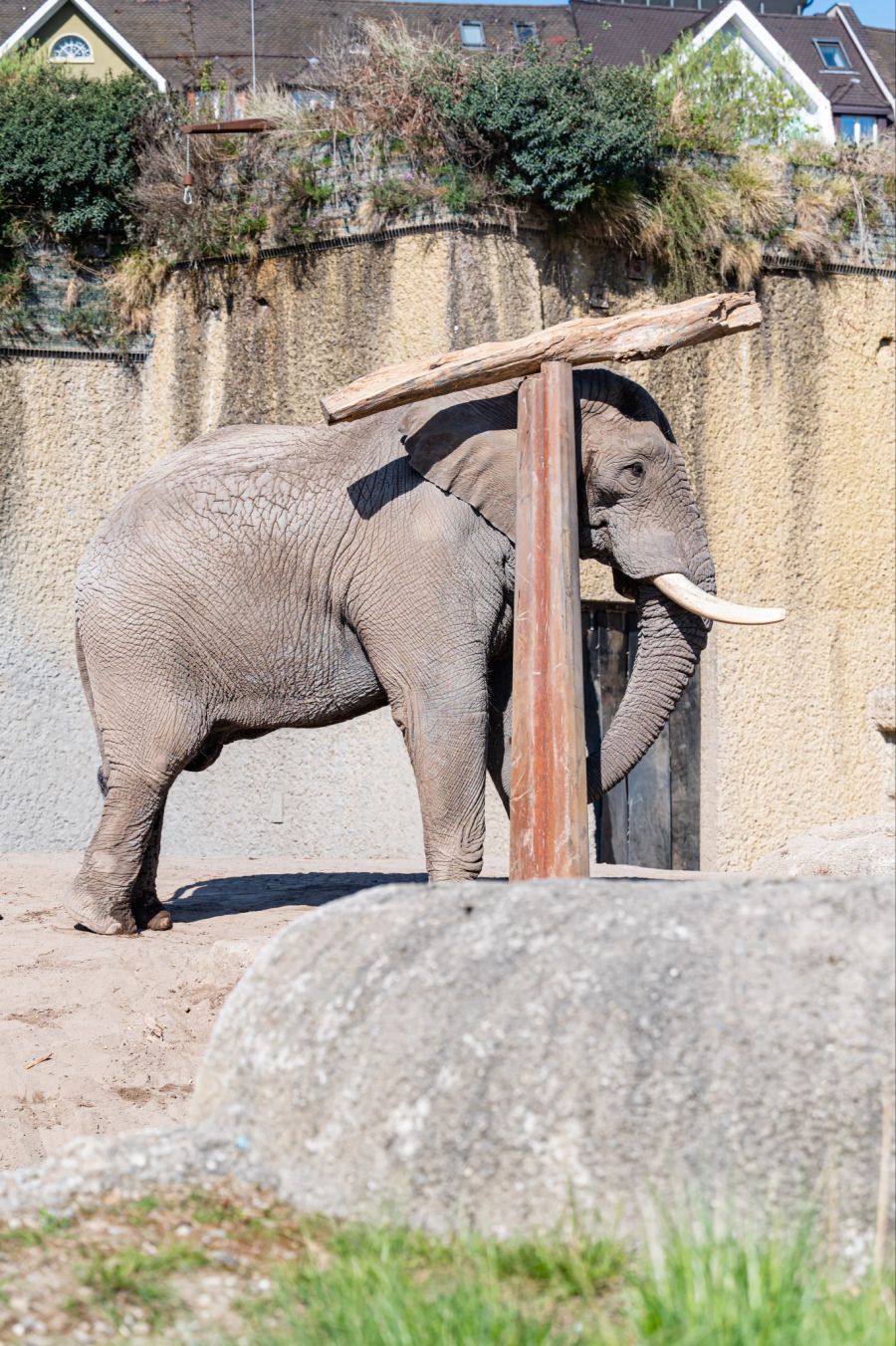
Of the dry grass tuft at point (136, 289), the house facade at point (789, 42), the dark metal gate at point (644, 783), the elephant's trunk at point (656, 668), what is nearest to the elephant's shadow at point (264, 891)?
the elephant's trunk at point (656, 668)

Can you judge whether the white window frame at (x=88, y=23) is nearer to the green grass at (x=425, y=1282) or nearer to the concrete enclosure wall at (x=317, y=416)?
the concrete enclosure wall at (x=317, y=416)

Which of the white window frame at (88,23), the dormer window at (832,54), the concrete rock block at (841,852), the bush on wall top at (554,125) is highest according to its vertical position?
the dormer window at (832,54)

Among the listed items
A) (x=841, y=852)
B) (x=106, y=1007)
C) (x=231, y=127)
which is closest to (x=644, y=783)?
(x=841, y=852)

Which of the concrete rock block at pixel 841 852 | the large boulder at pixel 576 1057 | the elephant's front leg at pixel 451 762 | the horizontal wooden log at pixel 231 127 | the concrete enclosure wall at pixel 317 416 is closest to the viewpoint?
the large boulder at pixel 576 1057

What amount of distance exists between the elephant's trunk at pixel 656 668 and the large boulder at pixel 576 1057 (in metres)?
3.27

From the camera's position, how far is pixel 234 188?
10547 mm

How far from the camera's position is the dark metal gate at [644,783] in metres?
10.7

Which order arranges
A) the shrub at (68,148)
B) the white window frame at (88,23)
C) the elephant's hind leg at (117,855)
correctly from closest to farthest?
the elephant's hind leg at (117,855) < the shrub at (68,148) < the white window frame at (88,23)

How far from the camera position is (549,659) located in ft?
18.4

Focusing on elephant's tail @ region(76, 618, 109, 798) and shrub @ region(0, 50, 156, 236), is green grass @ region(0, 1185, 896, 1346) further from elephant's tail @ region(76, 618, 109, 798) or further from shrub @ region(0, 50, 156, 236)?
shrub @ region(0, 50, 156, 236)

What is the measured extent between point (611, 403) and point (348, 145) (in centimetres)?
490

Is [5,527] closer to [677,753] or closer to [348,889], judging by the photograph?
[348,889]

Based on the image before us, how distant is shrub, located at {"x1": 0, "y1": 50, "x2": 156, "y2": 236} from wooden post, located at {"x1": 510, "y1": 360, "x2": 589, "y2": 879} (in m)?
5.80

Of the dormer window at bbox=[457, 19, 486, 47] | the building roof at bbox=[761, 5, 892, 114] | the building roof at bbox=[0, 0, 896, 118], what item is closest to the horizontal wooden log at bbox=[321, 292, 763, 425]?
the building roof at bbox=[0, 0, 896, 118]
